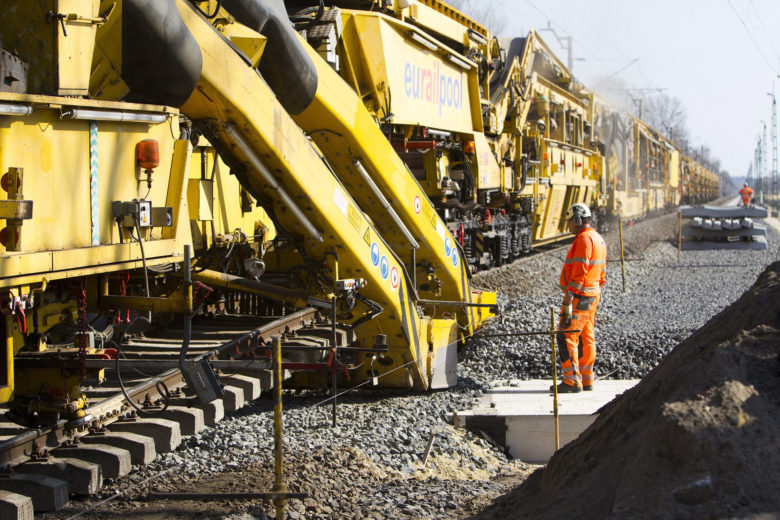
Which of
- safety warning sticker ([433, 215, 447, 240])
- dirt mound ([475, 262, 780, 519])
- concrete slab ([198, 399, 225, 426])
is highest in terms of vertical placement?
safety warning sticker ([433, 215, 447, 240])

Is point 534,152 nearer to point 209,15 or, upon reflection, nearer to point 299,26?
point 299,26

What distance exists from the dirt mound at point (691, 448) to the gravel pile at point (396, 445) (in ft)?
2.71

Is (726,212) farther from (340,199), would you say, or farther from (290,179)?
(290,179)

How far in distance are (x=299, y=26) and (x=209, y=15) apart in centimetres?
255

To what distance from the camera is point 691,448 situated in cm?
294

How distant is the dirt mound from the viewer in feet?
9.23

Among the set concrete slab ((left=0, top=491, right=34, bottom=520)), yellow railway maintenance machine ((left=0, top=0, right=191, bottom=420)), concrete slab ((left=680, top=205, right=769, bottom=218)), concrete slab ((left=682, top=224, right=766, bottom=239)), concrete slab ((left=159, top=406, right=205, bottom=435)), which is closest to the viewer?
yellow railway maintenance machine ((left=0, top=0, right=191, bottom=420))

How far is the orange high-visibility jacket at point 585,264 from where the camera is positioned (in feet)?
25.1

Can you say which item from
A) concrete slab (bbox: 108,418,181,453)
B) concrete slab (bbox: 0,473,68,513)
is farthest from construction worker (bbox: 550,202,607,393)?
concrete slab (bbox: 0,473,68,513)

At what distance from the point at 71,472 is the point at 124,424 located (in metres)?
0.64

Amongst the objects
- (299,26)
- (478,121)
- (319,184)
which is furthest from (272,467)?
(478,121)

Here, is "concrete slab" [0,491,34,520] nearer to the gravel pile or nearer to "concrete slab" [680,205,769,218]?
the gravel pile

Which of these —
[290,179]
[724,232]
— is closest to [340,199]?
[290,179]

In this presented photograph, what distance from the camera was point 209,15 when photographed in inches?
204
